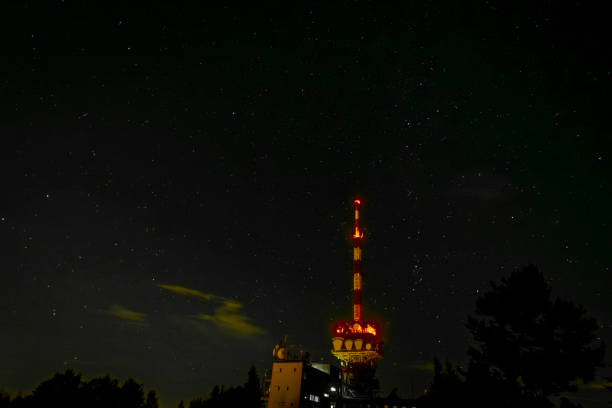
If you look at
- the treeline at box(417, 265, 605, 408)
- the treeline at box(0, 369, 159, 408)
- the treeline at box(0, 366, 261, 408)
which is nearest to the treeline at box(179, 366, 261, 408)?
the treeline at box(0, 366, 261, 408)

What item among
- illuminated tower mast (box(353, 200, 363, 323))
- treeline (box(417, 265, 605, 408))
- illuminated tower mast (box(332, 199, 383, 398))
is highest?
illuminated tower mast (box(353, 200, 363, 323))

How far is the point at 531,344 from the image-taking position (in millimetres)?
14617

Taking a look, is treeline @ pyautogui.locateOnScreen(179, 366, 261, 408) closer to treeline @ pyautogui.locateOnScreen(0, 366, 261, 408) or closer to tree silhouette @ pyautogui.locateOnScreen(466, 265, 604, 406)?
treeline @ pyautogui.locateOnScreen(0, 366, 261, 408)

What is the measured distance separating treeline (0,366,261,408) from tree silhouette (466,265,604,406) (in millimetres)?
78719

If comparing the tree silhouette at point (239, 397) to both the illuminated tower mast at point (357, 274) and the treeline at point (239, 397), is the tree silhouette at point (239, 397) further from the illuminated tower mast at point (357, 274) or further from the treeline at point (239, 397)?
the illuminated tower mast at point (357, 274)

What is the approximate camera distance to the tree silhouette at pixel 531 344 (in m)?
13.9

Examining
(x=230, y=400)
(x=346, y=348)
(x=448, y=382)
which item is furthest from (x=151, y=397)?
(x=448, y=382)

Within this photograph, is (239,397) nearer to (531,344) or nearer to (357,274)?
(357,274)

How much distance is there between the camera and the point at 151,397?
104 metres

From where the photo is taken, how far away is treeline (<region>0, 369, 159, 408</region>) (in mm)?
80062

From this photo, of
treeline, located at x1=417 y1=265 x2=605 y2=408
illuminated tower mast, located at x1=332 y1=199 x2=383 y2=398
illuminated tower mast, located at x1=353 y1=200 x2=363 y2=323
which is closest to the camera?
treeline, located at x1=417 y1=265 x2=605 y2=408

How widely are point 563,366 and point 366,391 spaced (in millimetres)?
60051

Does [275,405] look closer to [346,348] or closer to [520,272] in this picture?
[346,348]

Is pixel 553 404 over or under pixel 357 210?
under
